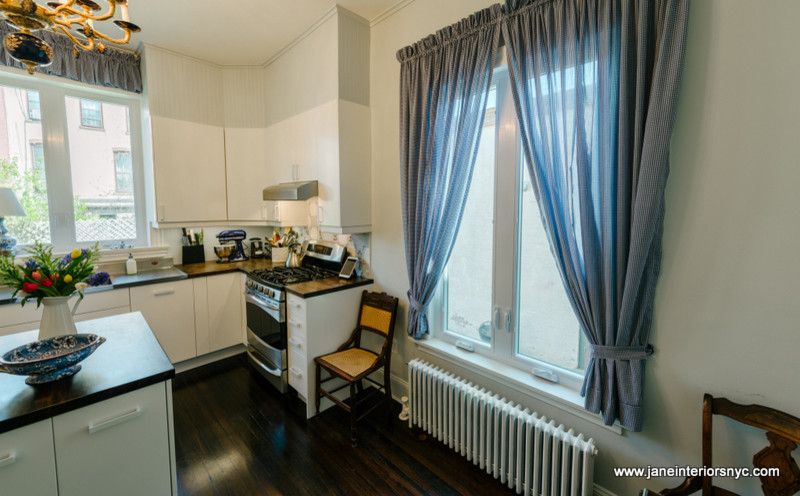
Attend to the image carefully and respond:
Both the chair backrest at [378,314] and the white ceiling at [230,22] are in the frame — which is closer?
Result: the white ceiling at [230,22]

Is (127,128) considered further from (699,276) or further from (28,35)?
(699,276)

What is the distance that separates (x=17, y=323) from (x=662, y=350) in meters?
3.91

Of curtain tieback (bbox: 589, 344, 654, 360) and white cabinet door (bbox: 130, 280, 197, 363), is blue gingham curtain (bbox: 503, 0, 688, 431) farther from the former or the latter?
white cabinet door (bbox: 130, 280, 197, 363)

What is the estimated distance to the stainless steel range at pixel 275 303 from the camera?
8.93 ft

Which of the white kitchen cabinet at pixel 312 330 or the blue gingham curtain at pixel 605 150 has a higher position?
the blue gingham curtain at pixel 605 150

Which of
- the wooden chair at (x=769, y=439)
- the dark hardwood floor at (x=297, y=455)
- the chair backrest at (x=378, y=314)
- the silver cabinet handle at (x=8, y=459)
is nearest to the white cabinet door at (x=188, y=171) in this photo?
the dark hardwood floor at (x=297, y=455)

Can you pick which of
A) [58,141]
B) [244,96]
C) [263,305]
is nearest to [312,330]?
[263,305]

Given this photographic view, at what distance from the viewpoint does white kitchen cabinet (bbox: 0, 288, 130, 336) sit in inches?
92.4

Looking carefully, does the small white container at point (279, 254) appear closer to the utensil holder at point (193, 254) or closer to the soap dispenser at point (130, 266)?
the utensil holder at point (193, 254)

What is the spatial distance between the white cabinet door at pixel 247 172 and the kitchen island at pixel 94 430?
235 centimetres

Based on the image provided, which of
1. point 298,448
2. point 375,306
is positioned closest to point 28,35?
point 375,306

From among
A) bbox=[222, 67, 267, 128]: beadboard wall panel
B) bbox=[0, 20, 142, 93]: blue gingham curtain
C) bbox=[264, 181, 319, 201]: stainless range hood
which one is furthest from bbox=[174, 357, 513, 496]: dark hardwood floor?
bbox=[0, 20, 142, 93]: blue gingham curtain

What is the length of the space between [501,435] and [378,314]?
1199mm

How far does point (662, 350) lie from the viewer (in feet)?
4.91
